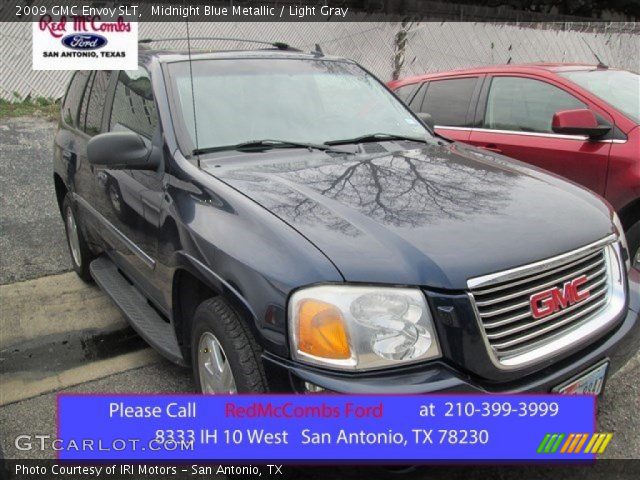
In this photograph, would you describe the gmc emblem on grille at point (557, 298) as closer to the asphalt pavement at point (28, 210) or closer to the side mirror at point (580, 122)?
the side mirror at point (580, 122)

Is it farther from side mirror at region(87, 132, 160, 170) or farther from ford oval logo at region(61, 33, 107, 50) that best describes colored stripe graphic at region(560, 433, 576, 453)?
ford oval logo at region(61, 33, 107, 50)

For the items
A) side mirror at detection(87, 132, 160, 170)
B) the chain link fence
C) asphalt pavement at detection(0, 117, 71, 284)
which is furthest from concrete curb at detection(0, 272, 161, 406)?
the chain link fence

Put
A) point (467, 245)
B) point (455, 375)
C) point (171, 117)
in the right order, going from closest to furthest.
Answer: point (455, 375) → point (467, 245) → point (171, 117)

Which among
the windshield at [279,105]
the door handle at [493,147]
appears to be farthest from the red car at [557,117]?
the windshield at [279,105]

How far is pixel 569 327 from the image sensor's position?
2125 mm

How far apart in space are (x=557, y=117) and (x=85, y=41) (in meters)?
6.51

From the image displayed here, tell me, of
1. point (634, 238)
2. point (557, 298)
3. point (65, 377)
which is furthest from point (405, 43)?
point (557, 298)

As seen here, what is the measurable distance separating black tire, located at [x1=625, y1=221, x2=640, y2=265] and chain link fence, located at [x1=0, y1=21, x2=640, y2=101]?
9113 millimetres

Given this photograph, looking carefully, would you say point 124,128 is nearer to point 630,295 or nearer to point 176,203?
point 176,203

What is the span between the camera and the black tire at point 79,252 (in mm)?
4352

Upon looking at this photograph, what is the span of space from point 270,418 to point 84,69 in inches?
141

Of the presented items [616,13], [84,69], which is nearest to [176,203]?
[84,69]

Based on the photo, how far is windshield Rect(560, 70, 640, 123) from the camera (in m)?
4.24

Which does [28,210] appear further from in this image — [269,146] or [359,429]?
[359,429]
